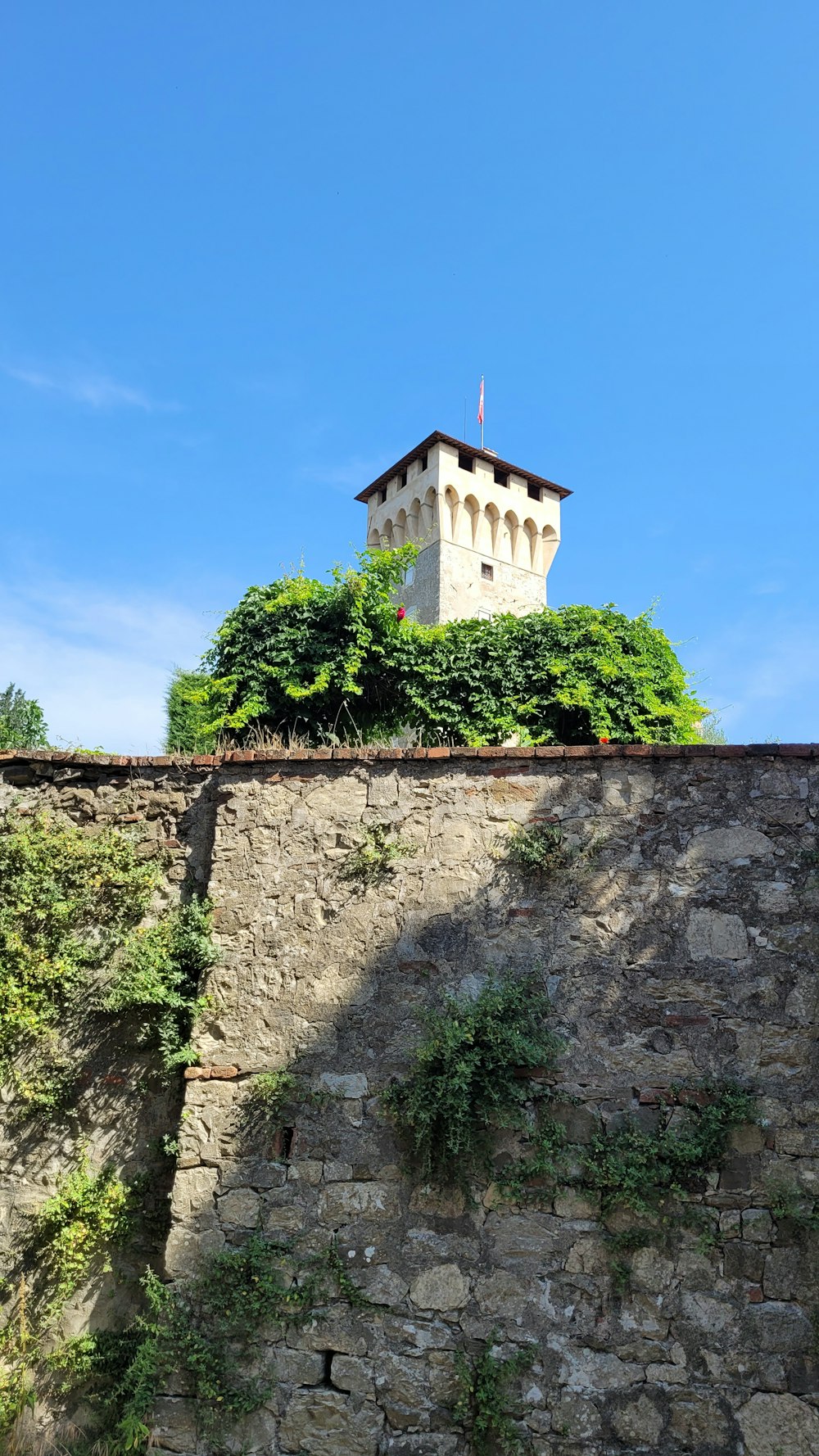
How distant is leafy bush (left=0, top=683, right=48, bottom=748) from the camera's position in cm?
1187

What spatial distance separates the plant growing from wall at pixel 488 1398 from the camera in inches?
192

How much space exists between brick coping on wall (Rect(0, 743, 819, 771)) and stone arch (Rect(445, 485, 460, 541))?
21029mm

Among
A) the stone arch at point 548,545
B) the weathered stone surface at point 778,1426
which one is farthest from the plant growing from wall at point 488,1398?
the stone arch at point 548,545

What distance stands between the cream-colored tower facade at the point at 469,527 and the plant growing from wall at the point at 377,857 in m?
20.3

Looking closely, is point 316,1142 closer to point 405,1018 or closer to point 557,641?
point 405,1018

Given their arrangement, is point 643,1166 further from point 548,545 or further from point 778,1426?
point 548,545

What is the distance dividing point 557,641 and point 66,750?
242 inches

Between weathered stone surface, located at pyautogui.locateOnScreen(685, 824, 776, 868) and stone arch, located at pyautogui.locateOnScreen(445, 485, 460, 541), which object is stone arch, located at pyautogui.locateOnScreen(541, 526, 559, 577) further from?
weathered stone surface, located at pyautogui.locateOnScreen(685, 824, 776, 868)

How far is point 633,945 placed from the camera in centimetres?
555

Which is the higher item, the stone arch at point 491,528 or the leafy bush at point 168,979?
the stone arch at point 491,528

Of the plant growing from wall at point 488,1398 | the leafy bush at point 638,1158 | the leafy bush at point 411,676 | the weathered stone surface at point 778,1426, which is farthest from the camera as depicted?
the leafy bush at point 411,676

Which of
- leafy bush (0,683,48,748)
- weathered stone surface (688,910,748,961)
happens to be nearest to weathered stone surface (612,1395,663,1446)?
weathered stone surface (688,910,748,961)

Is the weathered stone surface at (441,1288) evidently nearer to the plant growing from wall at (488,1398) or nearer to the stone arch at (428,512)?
the plant growing from wall at (488,1398)

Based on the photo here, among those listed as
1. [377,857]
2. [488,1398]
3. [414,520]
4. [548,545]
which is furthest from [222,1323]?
[548,545]
